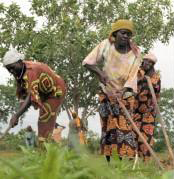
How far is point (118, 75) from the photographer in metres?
6.45

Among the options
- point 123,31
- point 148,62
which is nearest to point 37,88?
point 123,31

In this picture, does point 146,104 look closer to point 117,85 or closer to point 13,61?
point 117,85

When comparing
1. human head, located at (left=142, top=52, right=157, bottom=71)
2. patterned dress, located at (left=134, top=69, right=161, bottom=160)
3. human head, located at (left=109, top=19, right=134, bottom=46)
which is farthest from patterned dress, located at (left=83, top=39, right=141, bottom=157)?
patterned dress, located at (left=134, top=69, right=161, bottom=160)

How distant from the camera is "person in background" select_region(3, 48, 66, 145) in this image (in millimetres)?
6398

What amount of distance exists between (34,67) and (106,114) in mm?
936

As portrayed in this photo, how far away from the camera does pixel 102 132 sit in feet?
22.2

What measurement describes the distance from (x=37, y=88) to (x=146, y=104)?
245 cm

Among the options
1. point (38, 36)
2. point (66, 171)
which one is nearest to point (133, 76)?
point (66, 171)

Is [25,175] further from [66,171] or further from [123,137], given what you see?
[123,137]

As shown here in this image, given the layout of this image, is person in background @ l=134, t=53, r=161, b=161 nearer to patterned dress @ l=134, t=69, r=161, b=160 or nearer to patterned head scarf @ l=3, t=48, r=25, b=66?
patterned dress @ l=134, t=69, r=161, b=160

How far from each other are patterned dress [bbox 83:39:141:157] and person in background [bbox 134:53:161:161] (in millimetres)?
1894

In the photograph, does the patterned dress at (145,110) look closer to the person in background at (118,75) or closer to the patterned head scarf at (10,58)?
the person in background at (118,75)

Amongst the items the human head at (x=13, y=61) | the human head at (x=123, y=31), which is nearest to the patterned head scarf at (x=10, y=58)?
the human head at (x=13, y=61)

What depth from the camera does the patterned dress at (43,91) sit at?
257 inches
